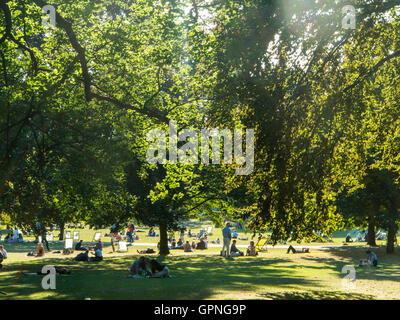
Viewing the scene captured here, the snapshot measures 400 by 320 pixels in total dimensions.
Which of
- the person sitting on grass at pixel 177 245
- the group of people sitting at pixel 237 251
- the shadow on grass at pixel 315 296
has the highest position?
the shadow on grass at pixel 315 296

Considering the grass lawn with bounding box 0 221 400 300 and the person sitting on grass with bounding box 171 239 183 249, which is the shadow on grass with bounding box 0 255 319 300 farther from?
the person sitting on grass with bounding box 171 239 183 249

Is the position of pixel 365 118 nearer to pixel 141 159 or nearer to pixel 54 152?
pixel 54 152

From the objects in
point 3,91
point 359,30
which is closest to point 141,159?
point 3,91

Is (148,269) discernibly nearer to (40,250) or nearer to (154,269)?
(154,269)

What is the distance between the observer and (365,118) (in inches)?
610

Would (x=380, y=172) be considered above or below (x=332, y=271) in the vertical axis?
above

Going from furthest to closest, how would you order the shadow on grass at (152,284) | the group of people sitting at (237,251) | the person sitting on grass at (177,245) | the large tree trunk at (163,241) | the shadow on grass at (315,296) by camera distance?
the person sitting on grass at (177,245), the large tree trunk at (163,241), the group of people sitting at (237,251), the shadow on grass at (152,284), the shadow on grass at (315,296)

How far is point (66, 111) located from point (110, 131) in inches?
96.5

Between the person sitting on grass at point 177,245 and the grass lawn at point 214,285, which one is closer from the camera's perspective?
the grass lawn at point 214,285

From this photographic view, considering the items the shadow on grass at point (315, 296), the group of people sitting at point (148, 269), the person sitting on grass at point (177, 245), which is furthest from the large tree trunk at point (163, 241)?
the shadow on grass at point (315, 296)

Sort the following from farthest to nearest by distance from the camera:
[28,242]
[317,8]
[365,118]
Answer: [28,242], [365,118], [317,8]

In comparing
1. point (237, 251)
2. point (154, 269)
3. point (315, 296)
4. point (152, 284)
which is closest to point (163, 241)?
point (237, 251)

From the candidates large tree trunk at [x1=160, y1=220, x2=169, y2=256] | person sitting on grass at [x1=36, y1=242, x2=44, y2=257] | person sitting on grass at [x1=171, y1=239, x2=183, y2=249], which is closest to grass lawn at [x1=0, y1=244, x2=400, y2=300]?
person sitting on grass at [x1=36, y1=242, x2=44, y2=257]

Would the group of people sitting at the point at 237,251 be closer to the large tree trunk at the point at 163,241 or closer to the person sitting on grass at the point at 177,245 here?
the large tree trunk at the point at 163,241
